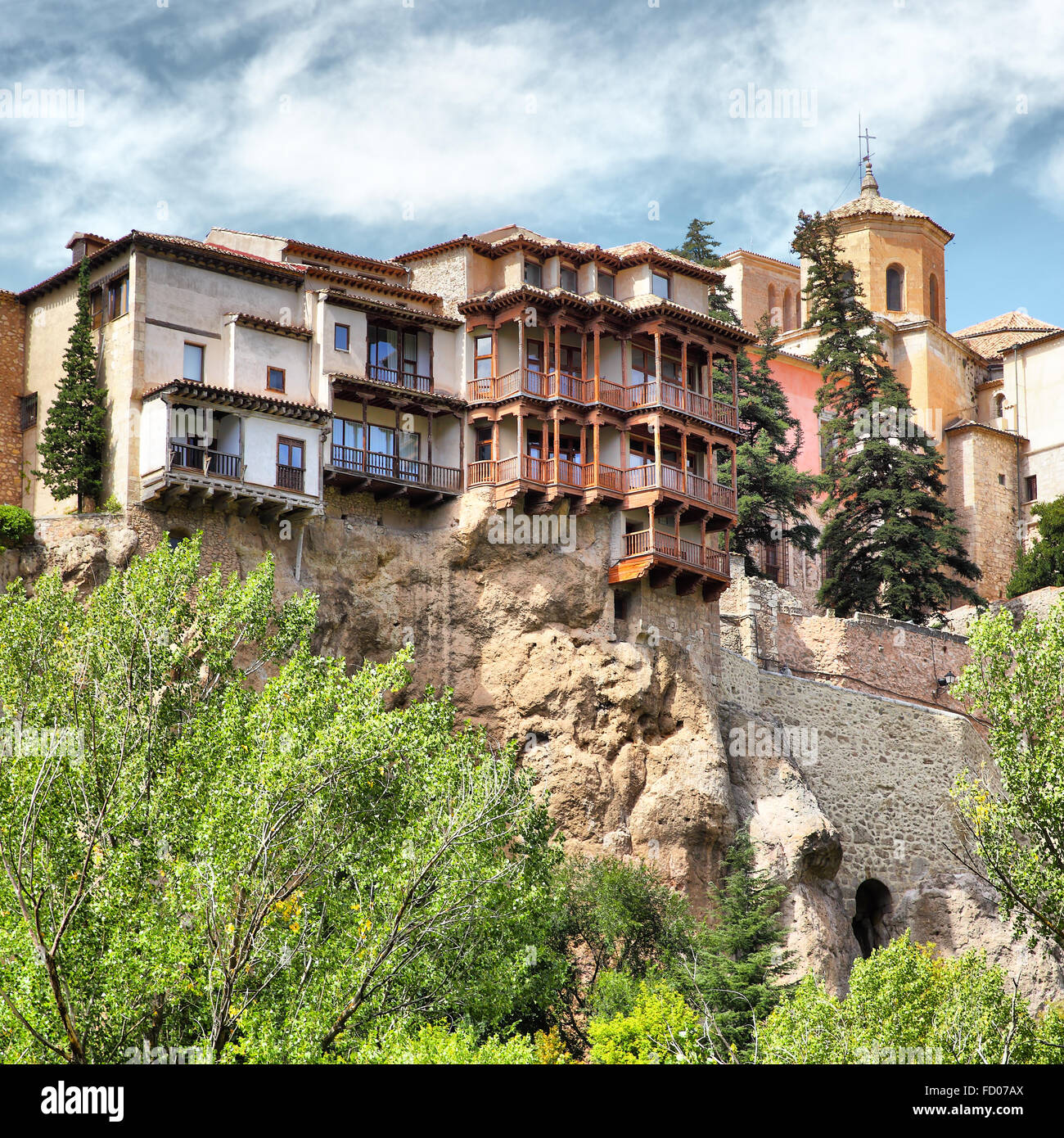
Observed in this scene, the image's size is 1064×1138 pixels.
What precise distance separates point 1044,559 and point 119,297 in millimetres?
39278

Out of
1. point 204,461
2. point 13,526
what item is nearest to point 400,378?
point 204,461

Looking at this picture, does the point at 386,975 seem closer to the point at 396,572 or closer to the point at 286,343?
the point at 396,572

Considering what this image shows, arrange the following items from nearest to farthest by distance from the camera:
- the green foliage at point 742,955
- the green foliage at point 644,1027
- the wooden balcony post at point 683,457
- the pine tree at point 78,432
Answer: the green foliage at point 644,1027
the green foliage at point 742,955
the pine tree at point 78,432
the wooden balcony post at point 683,457

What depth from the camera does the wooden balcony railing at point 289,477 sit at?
118ft

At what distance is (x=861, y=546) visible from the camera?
182 ft

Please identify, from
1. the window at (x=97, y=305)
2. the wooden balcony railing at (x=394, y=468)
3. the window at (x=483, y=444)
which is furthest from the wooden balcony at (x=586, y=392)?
the window at (x=97, y=305)

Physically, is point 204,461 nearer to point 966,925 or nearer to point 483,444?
point 483,444

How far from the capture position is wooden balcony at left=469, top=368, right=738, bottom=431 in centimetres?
3994

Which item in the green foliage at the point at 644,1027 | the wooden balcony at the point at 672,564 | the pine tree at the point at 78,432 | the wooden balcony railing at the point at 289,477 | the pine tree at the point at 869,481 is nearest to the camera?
the green foliage at the point at 644,1027

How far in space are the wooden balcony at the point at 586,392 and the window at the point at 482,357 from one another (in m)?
0.25

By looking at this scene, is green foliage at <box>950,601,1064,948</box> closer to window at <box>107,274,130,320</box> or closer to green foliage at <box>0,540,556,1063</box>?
green foliage at <box>0,540,556,1063</box>

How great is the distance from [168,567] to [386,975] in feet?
27.0

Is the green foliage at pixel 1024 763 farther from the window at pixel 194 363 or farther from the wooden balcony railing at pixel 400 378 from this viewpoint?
the window at pixel 194 363
